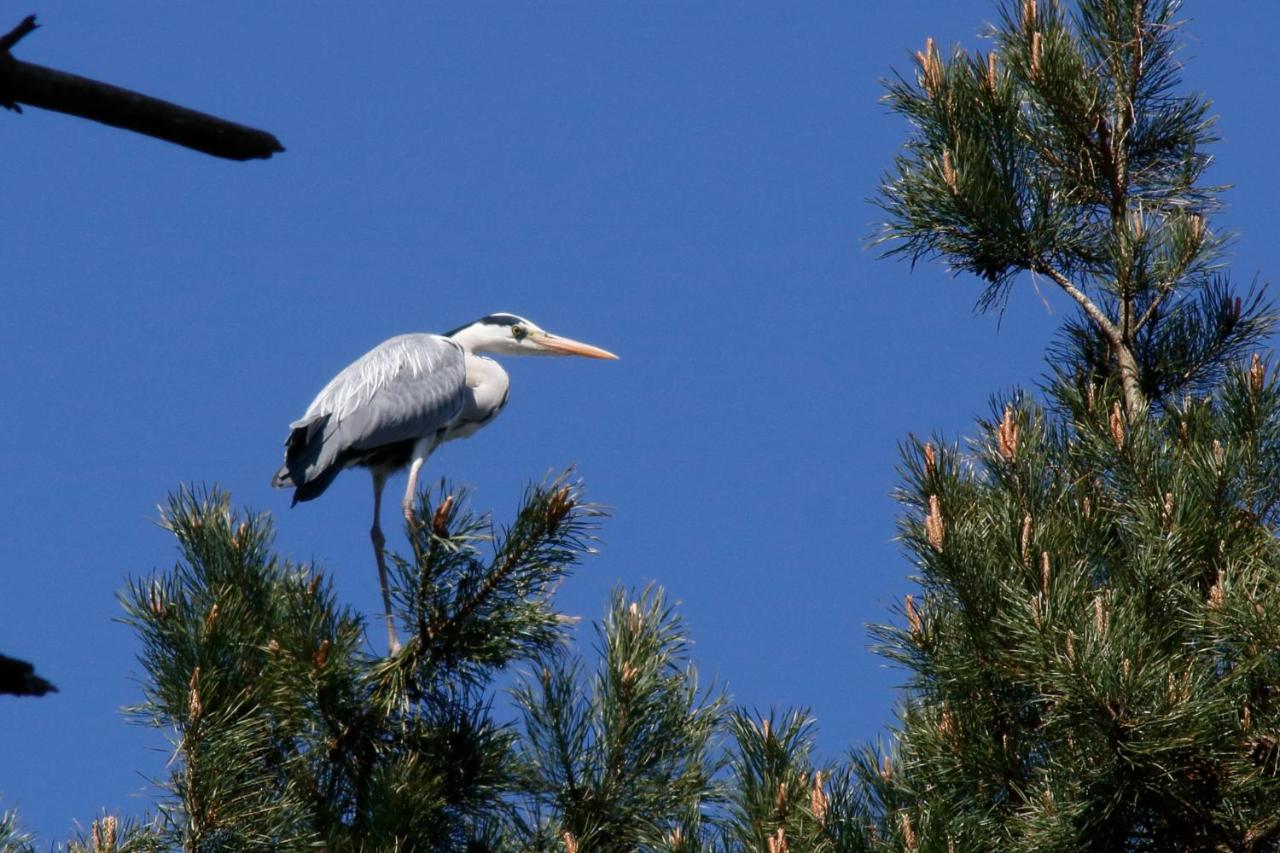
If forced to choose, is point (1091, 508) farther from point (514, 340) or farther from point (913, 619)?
point (514, 340)

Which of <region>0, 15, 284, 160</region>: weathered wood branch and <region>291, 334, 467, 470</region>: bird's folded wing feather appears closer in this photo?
<region>0, 15, 284, 160</region>: weathered wood branch

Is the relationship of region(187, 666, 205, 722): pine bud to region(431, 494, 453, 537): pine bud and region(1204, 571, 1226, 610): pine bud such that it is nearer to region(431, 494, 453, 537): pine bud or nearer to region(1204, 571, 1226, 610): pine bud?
region(431, 494, 453, 537): pine bud

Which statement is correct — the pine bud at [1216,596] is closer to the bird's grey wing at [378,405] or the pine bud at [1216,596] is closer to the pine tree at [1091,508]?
the pine tree at [1091,508]

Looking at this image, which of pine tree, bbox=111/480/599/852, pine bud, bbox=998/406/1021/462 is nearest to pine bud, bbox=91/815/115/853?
pine tree, bbox=111/480/599/852

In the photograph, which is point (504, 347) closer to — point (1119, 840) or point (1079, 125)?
point (1079, 125)

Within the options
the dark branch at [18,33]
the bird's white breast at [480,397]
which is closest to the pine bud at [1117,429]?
the bird's white breast at [480,397]

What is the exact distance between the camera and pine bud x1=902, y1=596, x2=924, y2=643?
350 centimetres

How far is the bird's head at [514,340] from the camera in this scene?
22.5 ft

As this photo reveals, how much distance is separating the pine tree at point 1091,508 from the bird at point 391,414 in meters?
2.02

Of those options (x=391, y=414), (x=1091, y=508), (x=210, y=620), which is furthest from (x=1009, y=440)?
(x=391, y=414)

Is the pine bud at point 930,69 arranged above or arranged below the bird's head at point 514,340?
below

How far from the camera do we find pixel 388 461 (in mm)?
5816

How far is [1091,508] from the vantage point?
3699 mm

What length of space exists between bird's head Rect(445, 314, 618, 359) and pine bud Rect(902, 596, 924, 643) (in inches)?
Answer: 136
